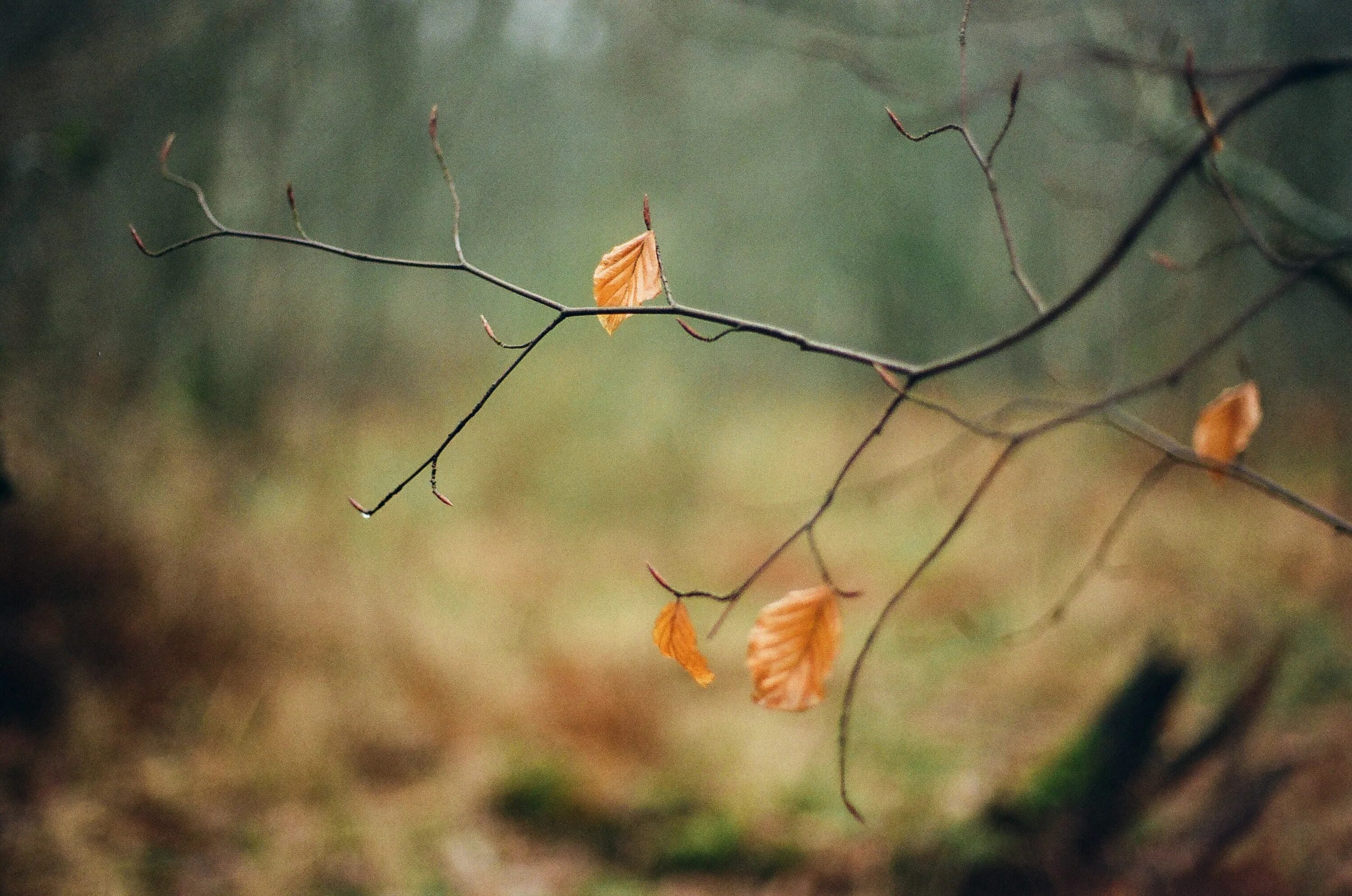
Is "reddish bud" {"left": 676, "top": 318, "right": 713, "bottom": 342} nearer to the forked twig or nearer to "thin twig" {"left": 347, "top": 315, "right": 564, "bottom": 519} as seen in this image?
the forked twig

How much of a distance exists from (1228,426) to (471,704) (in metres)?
2.77

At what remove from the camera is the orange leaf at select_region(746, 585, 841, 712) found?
2.43ft

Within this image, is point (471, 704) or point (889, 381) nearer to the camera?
point (889, 381)

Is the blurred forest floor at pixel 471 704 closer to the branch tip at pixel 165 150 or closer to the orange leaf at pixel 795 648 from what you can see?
the orange leaf at pixel 795 648

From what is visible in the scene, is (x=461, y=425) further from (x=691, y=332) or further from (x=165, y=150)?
(x=165, y=150)

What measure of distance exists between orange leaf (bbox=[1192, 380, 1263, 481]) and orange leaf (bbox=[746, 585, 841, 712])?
518 millimetres

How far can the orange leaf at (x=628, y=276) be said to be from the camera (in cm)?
77

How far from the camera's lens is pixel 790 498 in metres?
5.17

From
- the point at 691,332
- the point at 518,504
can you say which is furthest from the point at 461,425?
the point at 518,504

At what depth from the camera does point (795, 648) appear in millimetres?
761

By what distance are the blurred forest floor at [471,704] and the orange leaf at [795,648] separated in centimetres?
63

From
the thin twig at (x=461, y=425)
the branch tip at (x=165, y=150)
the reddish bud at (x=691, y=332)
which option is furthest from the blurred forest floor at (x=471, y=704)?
the branch tip at (x=165, y=150)

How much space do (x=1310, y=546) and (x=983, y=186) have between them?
3.40 m

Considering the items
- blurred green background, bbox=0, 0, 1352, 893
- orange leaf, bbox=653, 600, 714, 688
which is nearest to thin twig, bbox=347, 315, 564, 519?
orange leaf, bbox=653, 600, 714, 688
